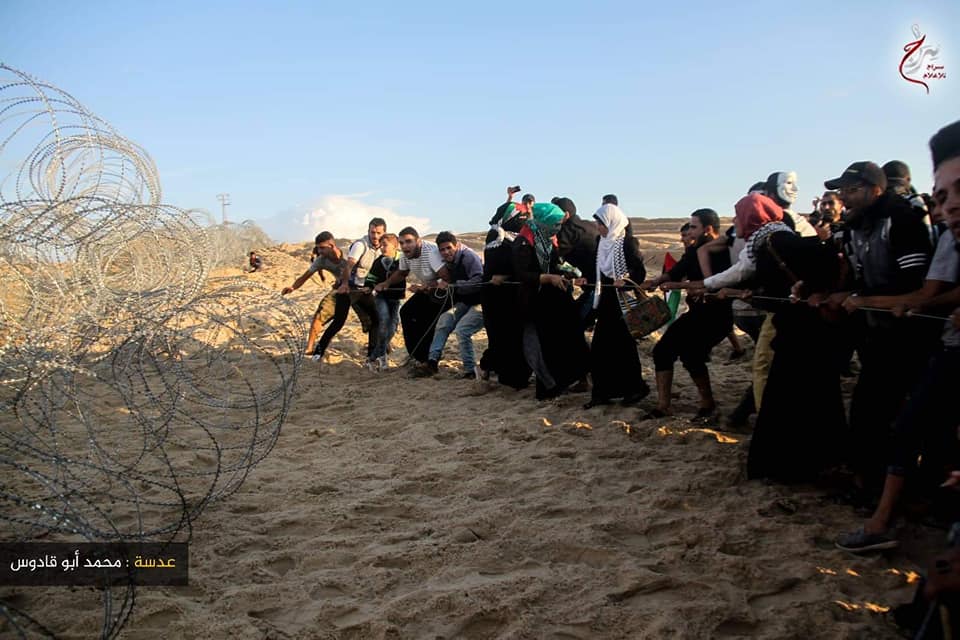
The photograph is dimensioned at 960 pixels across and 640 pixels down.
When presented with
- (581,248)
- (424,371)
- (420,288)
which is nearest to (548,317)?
(581,248)

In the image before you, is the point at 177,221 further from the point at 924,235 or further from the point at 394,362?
the point at 924,235

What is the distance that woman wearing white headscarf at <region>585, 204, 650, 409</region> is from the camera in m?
6.28

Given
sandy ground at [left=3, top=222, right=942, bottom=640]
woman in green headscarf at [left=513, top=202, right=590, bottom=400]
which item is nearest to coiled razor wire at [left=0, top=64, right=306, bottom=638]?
sandy ground at [left=3, top=222, right=942, bottom=640]

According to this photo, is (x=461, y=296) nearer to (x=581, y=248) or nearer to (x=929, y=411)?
(x=581, y=248)

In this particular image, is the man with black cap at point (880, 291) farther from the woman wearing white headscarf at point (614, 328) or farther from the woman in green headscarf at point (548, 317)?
the woman in green headscarf at point (548, 317)

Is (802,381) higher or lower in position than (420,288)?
lower

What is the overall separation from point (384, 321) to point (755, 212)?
5.34m

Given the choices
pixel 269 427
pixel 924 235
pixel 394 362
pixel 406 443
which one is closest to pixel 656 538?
pixel 924 235

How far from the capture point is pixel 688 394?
6652 millimetres

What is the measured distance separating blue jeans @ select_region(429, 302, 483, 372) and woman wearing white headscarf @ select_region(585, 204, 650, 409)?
6.00 feet

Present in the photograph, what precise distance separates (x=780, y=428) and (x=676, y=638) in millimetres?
1873

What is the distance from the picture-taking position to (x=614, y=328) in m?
6.38

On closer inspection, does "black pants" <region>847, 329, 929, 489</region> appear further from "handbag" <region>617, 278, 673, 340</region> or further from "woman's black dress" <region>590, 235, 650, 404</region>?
"woman's black dress" <region>590, 235, 650, 404</region>

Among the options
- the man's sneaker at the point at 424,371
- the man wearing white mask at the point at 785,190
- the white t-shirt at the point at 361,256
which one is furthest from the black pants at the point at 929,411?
the white t-shirt at the point at 361,256
